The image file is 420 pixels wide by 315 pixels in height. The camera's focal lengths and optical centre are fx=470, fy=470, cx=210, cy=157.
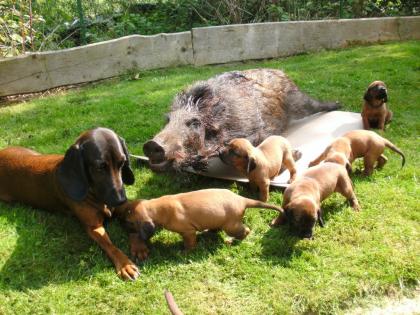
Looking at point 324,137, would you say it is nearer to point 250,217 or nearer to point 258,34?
point 250,217

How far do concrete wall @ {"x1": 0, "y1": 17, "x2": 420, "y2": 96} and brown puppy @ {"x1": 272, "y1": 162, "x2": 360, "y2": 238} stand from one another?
20.8ft

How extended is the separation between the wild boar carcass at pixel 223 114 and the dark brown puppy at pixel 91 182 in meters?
0.76

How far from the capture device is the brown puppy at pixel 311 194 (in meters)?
4.16

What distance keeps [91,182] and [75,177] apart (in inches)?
6.4

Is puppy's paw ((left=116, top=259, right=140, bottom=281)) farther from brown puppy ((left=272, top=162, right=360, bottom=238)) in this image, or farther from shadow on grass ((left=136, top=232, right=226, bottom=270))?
brown puppy ((left=272, top=162, right=360, bottom=238))

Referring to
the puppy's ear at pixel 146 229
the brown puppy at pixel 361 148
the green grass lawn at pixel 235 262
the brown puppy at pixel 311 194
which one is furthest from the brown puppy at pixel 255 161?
the puppy's ear at pixel 146 229

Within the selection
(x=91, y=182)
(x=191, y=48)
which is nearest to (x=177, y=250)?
(x=91, y=182)

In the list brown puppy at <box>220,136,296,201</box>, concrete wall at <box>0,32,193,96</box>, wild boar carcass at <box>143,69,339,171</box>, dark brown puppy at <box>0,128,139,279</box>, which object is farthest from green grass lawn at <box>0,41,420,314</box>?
concrete wall at <box>0,32,193,96</box>

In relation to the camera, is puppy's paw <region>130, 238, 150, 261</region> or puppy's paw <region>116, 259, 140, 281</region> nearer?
puppy's paw <region>116, 259, 140, 281</region>

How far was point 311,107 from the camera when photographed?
286 inches

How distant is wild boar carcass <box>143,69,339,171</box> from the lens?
17.2ft

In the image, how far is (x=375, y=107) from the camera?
21.3ft

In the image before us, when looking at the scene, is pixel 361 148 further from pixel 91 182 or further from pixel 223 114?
pixel 91 182

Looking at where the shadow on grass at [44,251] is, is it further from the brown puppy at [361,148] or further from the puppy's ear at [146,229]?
the brown puppy at [361,148]
